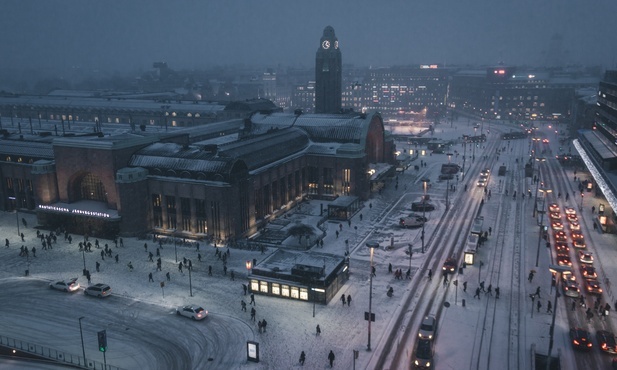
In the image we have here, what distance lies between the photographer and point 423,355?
4022cm

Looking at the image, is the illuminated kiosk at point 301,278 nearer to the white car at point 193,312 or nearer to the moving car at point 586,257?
the white car at point 193,312

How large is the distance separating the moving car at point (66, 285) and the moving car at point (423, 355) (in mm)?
37883

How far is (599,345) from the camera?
42375 millimetres

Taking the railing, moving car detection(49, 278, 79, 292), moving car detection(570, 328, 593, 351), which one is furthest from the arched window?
moving car detection(570, 328, 593, 351)

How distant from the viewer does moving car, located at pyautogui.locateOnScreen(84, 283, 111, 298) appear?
53938 millimetres

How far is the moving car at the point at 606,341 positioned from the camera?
41.4m

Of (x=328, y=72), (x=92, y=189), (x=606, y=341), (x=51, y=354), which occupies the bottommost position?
(x=51, y=354)

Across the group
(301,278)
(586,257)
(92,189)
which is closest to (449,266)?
(586,257)

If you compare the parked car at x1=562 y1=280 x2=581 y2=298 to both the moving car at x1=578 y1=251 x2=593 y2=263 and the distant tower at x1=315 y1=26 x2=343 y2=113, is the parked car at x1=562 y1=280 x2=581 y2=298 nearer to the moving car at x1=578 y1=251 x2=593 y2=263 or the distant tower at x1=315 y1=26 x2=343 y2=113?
the moving car at x1=578 y1=251 x2=593 y2=263

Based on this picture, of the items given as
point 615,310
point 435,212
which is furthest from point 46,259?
point 615,310

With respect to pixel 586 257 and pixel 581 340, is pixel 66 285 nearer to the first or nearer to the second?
pixel 581 340

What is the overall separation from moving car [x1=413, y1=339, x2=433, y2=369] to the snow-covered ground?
1215 millimetres

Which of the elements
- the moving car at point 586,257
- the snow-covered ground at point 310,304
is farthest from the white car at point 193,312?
the moving car at point 586,257

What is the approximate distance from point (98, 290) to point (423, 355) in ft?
114
